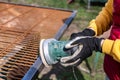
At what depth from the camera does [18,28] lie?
3744mm

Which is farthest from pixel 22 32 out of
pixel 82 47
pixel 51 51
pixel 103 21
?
pixel 82 47

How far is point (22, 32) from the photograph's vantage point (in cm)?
357

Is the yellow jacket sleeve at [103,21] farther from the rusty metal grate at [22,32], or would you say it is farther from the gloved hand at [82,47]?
the rusty metal grate at [22,32]

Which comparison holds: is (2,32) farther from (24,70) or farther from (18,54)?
(24,70)

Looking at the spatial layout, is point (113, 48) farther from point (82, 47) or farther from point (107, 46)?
point (82, 47)

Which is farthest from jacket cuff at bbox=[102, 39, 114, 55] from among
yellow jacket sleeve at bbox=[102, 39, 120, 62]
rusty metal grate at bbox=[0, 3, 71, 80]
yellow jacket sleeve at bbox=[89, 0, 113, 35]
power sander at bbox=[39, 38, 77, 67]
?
rusty metal grate at bbox=[0, 3, 71, 80]

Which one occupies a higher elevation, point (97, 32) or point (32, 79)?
point (97, 32)

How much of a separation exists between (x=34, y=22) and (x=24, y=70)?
57.1 inches

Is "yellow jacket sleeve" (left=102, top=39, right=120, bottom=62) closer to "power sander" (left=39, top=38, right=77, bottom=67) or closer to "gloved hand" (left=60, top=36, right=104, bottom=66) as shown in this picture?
"gloved hand" (left=60, top=36, right=104, bottom=66)

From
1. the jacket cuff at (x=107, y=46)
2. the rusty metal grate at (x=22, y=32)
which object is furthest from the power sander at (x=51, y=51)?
the rusty metal grate at (x=22, y=32)

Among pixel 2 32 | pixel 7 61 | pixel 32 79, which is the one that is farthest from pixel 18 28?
pixel 32 79

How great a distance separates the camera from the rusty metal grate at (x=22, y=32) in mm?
2732

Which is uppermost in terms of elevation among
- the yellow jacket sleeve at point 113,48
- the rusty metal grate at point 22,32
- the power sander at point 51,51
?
the yellow jacket sleeve at point 113,48

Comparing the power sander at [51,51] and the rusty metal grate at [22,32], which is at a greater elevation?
the power sander at [51,51]
